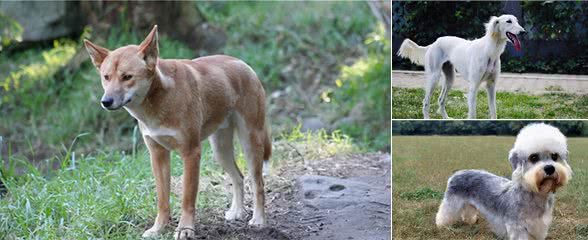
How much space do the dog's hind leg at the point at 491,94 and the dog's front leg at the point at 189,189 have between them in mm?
1922

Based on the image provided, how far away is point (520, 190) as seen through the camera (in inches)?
194

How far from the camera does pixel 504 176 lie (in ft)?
16.7

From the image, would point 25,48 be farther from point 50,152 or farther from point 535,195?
point 535,195

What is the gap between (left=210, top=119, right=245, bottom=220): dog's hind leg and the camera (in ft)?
21.4

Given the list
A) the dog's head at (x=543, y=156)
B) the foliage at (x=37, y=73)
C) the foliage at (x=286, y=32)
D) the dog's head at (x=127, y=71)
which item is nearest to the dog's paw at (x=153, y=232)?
the dog's head at (x=127, y=71)

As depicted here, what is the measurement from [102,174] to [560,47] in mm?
4203

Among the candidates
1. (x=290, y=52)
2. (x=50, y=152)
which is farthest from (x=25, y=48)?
(x=290, y=52)

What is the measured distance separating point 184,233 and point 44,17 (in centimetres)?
735

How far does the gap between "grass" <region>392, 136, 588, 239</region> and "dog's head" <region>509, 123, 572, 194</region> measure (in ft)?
0.59

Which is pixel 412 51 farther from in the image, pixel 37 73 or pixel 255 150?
pixel 37 73

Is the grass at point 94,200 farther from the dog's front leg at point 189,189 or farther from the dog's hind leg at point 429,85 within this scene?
the dog's hind leg at point 429,85

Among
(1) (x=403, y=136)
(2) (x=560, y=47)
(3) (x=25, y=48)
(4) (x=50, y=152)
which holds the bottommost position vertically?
(4) (x=50, y=152)

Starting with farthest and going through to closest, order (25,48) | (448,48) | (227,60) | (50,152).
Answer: (25,48)
(50,152)
(227,60)
(448,48)

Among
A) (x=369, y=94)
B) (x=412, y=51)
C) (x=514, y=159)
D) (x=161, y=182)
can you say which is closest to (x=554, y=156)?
(x=514, y=159)
